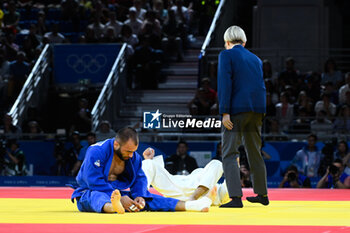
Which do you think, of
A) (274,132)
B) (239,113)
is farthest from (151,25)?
(239,113)

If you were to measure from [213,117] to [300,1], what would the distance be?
5.35 m

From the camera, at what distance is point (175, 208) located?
6.40 meters

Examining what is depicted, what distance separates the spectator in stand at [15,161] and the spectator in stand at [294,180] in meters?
4.65

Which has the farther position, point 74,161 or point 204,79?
point 204,79

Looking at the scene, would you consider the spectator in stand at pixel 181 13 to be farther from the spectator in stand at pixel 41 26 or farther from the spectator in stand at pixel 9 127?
the spectator in stand at pixel 9 127

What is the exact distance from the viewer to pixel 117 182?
6391mm

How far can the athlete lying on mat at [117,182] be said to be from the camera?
239 inches

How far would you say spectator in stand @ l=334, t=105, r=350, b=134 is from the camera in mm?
13797

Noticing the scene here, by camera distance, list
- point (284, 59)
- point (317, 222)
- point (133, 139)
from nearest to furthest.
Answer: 1. point (317, 222)
2. point (133, 139)
3. point (284, 59)

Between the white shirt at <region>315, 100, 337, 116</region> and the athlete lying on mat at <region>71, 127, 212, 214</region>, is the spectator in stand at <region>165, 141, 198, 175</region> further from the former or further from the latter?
the athlete lying on mat at <region>71, 127, 212, 214</region>

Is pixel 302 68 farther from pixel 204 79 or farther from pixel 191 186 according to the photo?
pixel 191 186

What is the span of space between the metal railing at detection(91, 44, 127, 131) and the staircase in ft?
0.59

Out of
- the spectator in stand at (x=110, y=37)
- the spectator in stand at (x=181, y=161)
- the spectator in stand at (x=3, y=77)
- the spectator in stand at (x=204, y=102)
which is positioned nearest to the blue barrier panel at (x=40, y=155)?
the spectator in stand at (x=181, y=161)

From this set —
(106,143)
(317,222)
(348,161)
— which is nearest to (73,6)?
(348,161)
